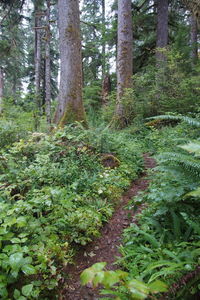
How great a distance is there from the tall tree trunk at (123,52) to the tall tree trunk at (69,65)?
325cm

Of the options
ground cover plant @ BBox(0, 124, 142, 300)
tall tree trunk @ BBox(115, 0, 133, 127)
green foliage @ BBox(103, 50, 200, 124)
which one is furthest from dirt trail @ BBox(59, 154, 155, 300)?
tall tree trunk @ BBox(115, 0, 133, 127)

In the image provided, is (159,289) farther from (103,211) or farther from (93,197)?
(93,197)

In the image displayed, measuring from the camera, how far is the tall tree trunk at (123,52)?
8695mm

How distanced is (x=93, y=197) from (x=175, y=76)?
6.63m

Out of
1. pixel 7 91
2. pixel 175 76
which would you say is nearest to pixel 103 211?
pixel 175 76

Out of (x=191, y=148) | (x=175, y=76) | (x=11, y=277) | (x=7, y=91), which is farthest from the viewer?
(x=7, y=91)

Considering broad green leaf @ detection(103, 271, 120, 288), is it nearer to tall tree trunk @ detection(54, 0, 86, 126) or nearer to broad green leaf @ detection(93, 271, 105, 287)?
broad green leaf @ detection(93, 271, 105, 287)

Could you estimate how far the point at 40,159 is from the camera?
145 inches

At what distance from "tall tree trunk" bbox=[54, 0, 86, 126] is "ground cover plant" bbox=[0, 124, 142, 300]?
0.99 meters

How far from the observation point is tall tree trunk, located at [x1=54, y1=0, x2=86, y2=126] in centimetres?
576

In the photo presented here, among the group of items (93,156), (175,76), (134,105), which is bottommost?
(93,156)

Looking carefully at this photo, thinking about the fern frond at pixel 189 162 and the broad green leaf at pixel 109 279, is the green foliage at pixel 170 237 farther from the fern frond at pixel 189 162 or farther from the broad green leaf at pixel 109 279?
the broad green leaf at pixel 109 279

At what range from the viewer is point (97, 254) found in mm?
2463

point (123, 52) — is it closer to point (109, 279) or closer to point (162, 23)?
point (162, 23)
